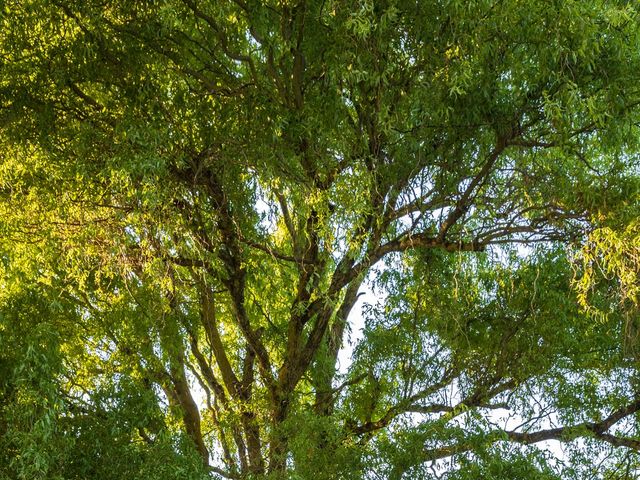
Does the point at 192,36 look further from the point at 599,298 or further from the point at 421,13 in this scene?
the point at 599,298

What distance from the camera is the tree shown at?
5852mm

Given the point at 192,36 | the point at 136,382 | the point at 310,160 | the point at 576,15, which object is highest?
the point at 192,36

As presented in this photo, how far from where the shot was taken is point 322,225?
6172mm

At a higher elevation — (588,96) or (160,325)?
(160,325)

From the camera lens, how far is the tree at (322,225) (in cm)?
585

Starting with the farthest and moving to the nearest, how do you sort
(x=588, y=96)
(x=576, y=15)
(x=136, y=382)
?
(x=136, y=382)
(x=588, y=96)
(x=576, y=15)

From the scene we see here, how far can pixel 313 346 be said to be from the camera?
823cm

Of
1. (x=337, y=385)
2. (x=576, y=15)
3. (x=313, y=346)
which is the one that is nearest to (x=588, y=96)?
(x=576, y=15)

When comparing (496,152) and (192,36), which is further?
(192,36)

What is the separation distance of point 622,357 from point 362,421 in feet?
8.14

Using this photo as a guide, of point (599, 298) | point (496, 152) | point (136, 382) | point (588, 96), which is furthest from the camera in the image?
point (599, 298)

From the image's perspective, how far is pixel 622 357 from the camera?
809 cm

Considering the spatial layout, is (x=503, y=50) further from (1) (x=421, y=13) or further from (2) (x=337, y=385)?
(2) (x=337, y=385)

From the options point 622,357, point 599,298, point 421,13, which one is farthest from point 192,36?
point 622,357
